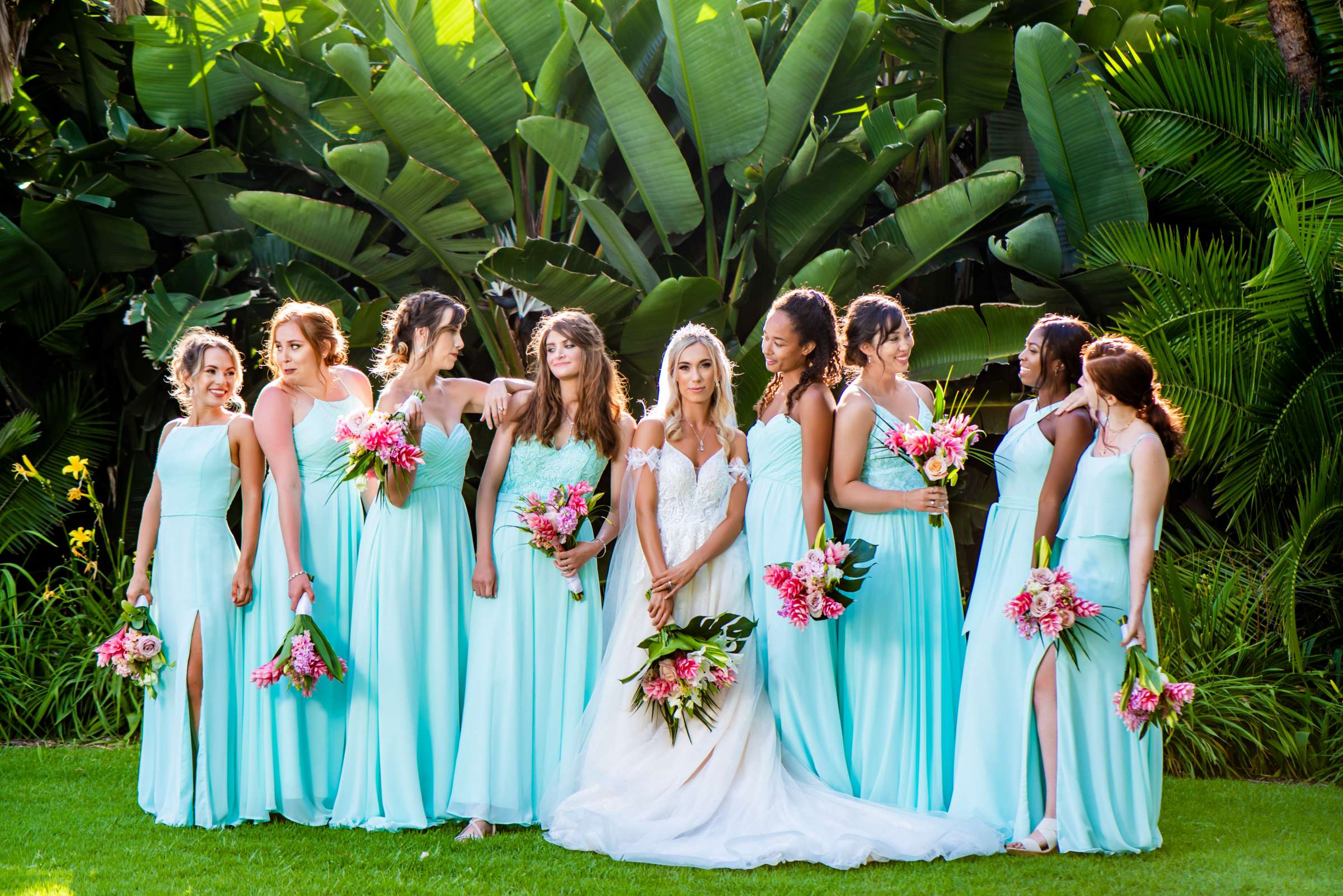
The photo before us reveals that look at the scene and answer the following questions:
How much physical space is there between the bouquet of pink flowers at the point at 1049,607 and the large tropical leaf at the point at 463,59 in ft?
17.5

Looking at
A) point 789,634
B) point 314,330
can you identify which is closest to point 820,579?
point 789,634

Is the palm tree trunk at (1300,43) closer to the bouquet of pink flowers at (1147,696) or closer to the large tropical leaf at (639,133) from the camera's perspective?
the large tropical leaf at (639,133)

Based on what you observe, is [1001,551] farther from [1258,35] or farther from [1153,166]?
[1258,35]

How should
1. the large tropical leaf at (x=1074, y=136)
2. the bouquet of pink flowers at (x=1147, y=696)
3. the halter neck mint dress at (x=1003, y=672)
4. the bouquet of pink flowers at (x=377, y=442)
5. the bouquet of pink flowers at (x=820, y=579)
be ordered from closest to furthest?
1. the bouquet of pink flowers at (x=1147, y=696)
2. the bouquet of pink flowers at (x=820, y=579)
3. the halter neck mint dress at (x=1003, y=672)
4. the bouquet of pink flowers at (x=377, y=442)
5. the large tropical leaf at (x=1074, y=136)

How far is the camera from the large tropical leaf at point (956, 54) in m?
8.67

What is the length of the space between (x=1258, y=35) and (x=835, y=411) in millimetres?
7413

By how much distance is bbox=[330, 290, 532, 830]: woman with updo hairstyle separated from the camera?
5.36 m

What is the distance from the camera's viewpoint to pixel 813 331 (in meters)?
5.30

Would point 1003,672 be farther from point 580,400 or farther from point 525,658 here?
point 580,400

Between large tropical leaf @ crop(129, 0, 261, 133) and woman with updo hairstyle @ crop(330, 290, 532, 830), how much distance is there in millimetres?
4485

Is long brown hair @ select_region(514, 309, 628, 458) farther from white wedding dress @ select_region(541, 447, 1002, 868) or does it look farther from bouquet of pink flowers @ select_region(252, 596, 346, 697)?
bouquet of pink flowers @ select_region(252, 596, 346, 697)

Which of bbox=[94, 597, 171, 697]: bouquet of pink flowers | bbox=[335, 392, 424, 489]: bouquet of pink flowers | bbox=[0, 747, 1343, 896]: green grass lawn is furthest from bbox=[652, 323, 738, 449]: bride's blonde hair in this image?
bbox=[94, 597, 171, 697]: bouquet of pink flowers

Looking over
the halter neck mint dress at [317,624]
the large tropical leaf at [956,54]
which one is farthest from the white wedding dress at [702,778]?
the large tropical leaf at [956,54]

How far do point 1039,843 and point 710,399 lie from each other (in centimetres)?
230
